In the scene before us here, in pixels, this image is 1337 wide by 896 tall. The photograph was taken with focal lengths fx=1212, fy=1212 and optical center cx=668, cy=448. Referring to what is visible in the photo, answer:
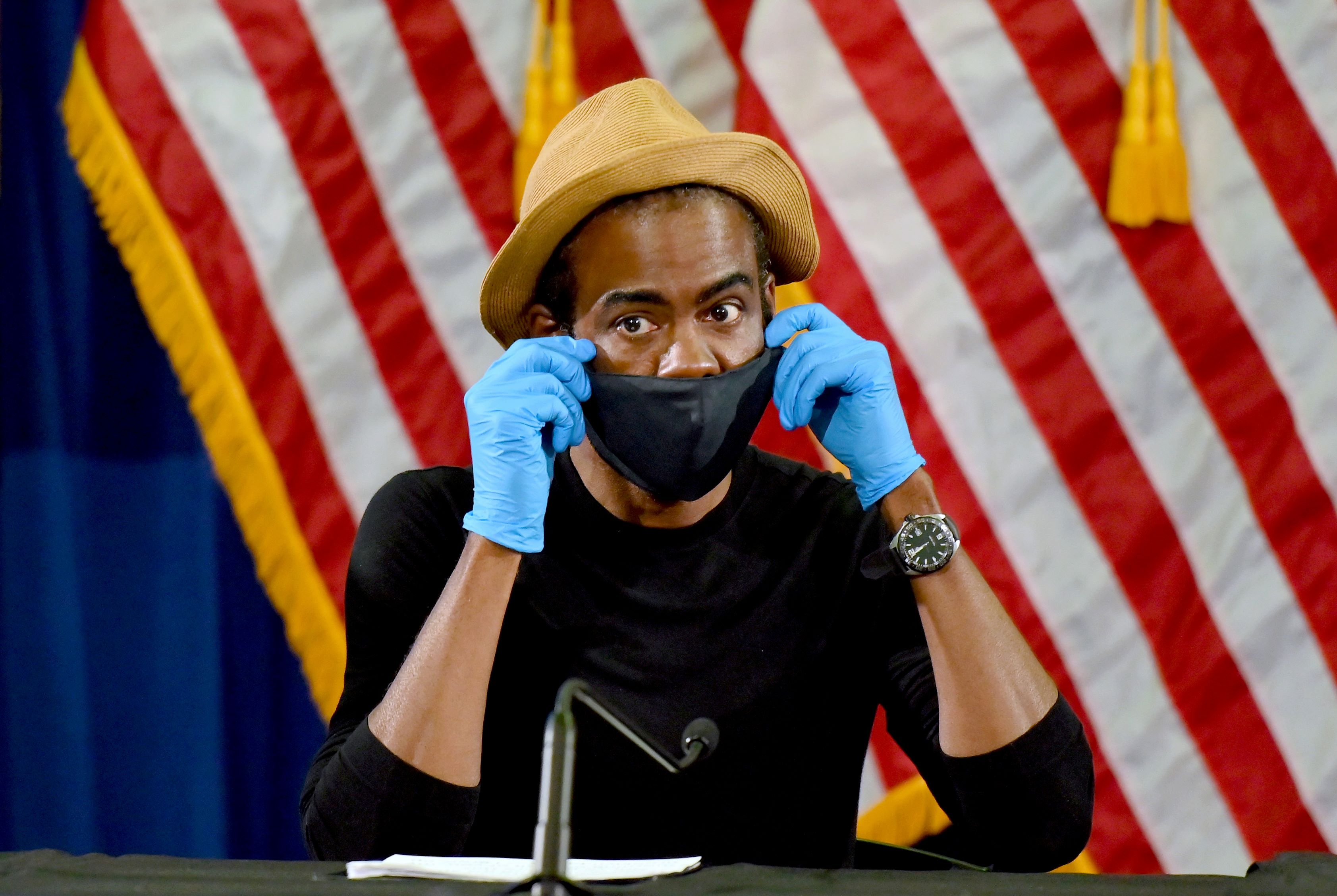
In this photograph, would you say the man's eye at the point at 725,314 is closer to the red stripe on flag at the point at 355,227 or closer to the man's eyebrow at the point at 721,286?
the man's eyebrow at the point at 721,286

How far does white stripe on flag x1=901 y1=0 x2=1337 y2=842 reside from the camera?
205cm

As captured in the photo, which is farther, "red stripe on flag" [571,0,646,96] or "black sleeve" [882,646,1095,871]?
"red stripe on flag" [571,0,646,96]

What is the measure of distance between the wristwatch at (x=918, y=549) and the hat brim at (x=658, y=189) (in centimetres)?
38

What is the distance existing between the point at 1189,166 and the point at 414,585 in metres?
1.52

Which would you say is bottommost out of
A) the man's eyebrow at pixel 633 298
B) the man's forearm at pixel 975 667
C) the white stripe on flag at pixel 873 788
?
the white stripe on flag at pixel 873 788

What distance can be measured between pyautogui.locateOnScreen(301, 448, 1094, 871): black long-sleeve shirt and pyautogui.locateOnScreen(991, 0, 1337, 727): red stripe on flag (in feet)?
3.23

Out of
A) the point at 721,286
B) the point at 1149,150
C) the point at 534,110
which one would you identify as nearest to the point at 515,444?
the point at 721,286

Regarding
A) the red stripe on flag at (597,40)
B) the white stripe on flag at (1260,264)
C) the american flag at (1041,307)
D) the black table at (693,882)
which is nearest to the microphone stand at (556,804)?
the black table at (693,882)

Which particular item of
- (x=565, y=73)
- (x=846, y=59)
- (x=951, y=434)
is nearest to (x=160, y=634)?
(x=565, y=73)

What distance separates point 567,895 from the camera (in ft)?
2.35

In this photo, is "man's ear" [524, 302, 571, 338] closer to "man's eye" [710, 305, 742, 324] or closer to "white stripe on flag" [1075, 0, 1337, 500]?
"man's eye" [710, 305, 742, 324]

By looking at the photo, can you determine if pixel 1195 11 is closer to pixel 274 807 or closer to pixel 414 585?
pixel 414 585

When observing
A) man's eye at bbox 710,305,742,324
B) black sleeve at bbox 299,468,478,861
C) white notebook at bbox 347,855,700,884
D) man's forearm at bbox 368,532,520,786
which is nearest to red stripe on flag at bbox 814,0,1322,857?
man's eye at bbox 710,305,742,324

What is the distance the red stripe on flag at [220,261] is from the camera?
6.78ft
